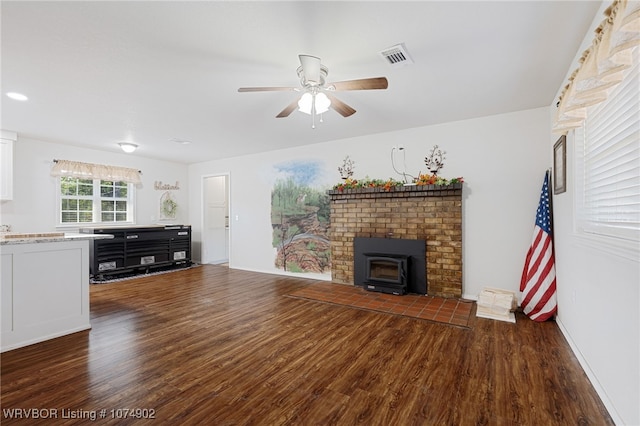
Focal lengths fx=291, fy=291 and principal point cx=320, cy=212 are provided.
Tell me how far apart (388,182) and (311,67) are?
275 centimetres

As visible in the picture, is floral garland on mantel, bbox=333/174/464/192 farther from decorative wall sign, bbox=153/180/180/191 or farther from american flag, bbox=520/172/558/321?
decorative wall sign, bbox=153/180/180/191

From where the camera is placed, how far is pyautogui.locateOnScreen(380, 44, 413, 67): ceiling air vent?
2.31 meters

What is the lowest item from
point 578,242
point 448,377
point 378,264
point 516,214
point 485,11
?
point 448,377

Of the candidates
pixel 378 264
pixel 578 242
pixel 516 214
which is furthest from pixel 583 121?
pixel 378 264

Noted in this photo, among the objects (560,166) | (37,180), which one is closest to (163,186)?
(37,180)

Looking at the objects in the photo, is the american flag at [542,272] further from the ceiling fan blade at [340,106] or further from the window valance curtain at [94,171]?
the window valance curtain at [94,171]

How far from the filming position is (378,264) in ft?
15.2

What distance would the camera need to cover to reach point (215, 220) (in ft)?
25.1

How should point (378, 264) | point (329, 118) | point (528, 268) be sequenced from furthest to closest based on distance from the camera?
point (378, 264)
point (329, 118)
point (528, 268)

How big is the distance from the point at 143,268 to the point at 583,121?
718 cm

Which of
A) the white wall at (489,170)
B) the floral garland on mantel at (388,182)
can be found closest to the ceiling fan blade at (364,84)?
the floral garland on mantel at (388,182)

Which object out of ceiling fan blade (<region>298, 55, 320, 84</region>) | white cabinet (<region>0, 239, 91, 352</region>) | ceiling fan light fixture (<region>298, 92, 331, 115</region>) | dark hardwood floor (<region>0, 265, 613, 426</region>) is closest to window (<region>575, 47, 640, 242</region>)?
dark hardwood floor (<region>0, 265, 613, 426</region>)

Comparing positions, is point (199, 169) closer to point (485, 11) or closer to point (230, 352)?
point (230, 352)

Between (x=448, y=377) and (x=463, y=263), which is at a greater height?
(x=463, y=263)
